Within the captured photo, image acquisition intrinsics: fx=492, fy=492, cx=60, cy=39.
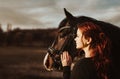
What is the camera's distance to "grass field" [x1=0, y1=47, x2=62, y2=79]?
796 inches

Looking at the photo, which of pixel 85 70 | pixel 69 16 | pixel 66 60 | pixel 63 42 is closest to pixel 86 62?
pixel 85 70

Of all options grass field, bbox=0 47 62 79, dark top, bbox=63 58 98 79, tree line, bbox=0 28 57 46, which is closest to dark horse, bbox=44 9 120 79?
dark top, bbox=63 58 98 79

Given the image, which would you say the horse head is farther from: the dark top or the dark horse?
the dark top

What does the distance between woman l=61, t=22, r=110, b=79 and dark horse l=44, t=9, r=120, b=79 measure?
0.05 meters

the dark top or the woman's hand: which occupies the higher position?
the woman's hand

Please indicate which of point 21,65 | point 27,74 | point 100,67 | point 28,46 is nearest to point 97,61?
point 100,67

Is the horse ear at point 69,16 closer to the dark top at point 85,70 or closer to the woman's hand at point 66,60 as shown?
the woman's hand at point 66,60

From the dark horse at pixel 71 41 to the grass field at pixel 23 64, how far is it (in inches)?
527

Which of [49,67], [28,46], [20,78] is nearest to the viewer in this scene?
[49,67]

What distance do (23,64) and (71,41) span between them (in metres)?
19.7

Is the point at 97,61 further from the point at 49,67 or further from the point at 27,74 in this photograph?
the point at 27,74

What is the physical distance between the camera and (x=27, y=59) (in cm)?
2697

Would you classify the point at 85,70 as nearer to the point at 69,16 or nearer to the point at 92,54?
the point at 92,54

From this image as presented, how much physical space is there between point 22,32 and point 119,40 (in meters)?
22.0
